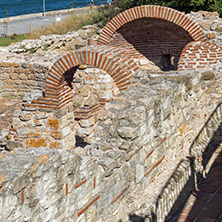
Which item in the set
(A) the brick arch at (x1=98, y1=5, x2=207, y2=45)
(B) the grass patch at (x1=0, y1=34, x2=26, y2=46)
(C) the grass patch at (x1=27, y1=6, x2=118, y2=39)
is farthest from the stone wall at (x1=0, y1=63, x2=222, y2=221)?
(B) the grass patch at (x1=0, y1=34, x2=26, y2=46)

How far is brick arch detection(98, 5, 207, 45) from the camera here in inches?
376

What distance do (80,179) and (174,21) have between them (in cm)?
686

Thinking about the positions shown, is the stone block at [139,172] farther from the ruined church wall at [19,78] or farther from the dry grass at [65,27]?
the dry grass at [65,27]

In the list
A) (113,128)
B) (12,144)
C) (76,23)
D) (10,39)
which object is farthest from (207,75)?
(10,39)

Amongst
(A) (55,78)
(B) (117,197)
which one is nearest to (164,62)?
(A) (55,78)

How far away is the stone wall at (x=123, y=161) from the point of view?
3309 millimetres

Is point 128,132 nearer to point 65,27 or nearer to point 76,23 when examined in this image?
point 65,27

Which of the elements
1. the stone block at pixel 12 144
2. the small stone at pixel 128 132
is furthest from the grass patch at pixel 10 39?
the small stone at pixel 128 132

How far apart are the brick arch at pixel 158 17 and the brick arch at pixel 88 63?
3.17m

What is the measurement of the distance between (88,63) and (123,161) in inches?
110

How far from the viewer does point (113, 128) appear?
477cm

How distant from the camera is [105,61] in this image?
22.5 feet

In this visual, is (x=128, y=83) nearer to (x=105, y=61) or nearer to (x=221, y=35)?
(x=105, y=61)

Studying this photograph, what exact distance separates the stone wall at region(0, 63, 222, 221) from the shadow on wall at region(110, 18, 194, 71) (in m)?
3.51
